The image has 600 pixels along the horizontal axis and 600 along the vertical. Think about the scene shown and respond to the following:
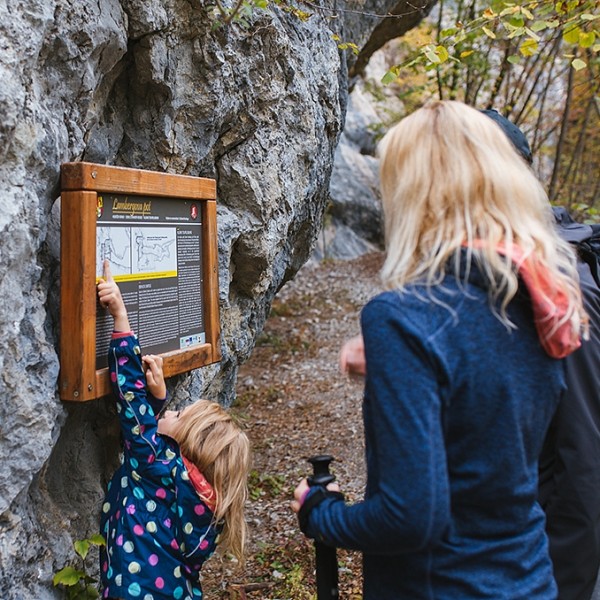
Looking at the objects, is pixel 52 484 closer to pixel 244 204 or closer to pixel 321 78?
pixel 244 204

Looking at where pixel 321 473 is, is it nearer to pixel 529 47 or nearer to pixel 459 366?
pixel 459 366

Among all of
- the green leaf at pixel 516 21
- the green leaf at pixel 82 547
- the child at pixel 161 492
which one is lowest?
the green leaf at pixel 82 547

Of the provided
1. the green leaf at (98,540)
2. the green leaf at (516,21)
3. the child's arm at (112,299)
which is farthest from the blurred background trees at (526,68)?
the green leaf at (98,540)

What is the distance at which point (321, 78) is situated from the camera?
507 cm

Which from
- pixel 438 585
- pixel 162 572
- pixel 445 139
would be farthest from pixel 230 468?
pixel 445 139

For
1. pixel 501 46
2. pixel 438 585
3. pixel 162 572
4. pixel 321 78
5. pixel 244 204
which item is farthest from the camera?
pixel 501 46

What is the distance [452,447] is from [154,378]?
5.36 ft

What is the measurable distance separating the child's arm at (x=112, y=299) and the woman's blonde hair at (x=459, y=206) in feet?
4.57

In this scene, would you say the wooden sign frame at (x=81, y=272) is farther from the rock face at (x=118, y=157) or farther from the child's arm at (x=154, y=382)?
the child's arm at (x=154, y=382)

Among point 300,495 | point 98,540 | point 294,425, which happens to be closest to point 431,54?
point 300,495

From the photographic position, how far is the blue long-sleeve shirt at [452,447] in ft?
4.89

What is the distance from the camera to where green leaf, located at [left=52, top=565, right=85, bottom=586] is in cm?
272

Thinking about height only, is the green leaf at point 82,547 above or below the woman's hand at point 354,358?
below

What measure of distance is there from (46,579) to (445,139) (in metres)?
2.33
